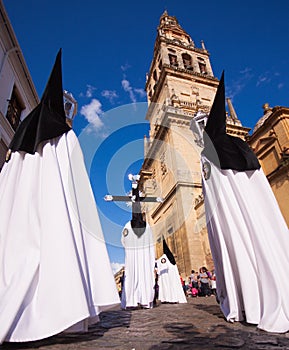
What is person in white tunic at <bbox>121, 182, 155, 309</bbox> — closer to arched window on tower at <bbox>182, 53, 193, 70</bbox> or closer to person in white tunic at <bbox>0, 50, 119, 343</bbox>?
person in white tunic at <bbox>0, 50, 119, 343</bbox>

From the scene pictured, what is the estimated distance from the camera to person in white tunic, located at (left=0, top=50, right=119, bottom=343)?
1.62 metres

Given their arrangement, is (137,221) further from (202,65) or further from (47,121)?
(202,65)

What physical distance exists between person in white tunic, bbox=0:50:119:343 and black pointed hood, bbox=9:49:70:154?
11mm

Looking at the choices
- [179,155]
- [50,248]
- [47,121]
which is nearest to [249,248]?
[50,248]

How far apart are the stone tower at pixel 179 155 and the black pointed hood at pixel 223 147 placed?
494 inches

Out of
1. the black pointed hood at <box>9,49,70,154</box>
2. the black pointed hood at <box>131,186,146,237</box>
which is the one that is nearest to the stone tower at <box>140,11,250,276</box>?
the black pointed hood at <box>131,186,146,237</box>

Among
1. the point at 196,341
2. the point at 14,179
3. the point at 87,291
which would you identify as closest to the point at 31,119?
the point at 14,179

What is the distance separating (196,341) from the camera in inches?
65.6

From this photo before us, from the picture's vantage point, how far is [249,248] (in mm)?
2539

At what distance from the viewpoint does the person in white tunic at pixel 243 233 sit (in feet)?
7.16

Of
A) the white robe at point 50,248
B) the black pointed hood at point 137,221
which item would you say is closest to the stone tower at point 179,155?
the black pointed hood at point 137,221

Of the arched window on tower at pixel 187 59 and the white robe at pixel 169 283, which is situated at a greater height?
the arched window on tower at pixel 187 59

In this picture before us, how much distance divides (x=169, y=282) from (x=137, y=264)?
376cm

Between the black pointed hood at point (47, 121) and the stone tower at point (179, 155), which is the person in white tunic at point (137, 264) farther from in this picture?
the stone tower at point (179, 155)
